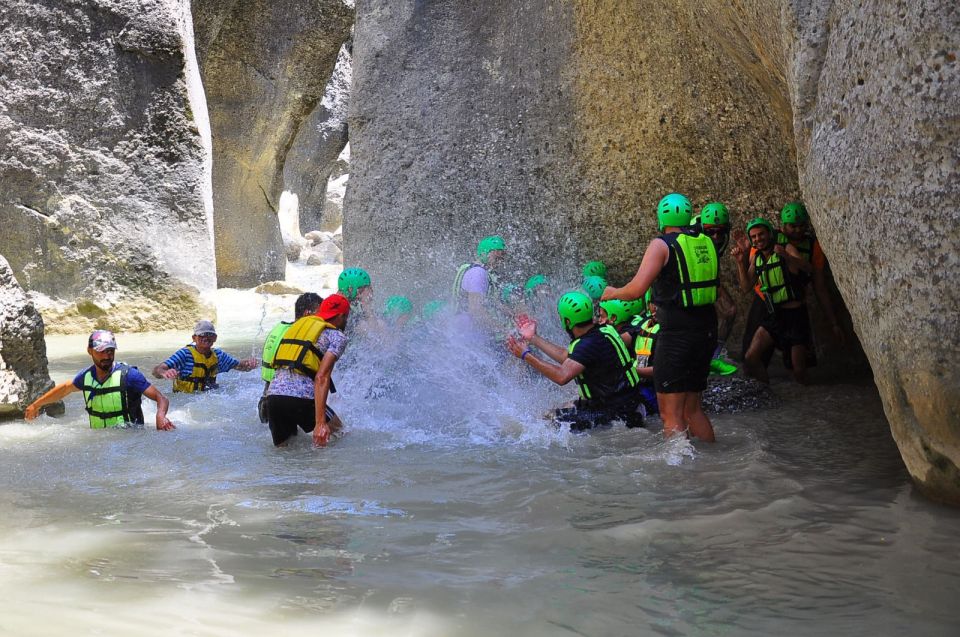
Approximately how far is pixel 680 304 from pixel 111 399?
3451mm

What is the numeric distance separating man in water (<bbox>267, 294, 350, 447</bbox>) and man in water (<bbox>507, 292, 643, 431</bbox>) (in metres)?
1.02

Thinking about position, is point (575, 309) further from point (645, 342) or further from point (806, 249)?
point (806, 249)

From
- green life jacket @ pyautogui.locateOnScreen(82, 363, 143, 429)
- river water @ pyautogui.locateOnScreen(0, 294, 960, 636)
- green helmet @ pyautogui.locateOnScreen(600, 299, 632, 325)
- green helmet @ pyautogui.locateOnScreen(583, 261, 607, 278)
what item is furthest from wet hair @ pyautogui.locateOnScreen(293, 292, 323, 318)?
green helmet @ pyautogui.locateOnScreen(583, 261, 607, 278)

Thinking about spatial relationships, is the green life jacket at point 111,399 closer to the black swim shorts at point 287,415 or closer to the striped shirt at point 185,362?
the black swim shorts at point 287,415

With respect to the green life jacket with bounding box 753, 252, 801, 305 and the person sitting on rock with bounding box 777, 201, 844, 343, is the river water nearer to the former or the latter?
the person sitting on rock with bounding box 777, 201, 844, 343

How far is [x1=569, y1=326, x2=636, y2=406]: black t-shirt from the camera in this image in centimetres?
563

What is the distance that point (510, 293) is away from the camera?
8266 mm

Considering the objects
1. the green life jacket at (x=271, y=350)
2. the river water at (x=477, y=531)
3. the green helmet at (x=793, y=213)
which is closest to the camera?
the river water at (x=477, y=531)

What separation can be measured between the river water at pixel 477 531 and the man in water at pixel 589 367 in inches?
6.8

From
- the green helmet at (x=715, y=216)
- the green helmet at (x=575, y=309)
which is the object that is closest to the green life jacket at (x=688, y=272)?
the green helmet at (x=575, y=309)

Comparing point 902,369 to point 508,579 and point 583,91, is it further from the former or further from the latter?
point 583,91

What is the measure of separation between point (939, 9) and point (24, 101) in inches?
386

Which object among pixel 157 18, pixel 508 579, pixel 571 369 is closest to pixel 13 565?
pixel 508 579

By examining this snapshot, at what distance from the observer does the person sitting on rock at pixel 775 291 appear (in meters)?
6.88
